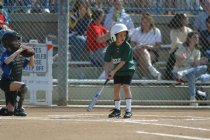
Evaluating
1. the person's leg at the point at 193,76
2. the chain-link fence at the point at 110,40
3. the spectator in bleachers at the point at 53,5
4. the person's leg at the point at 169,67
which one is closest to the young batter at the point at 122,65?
the chain-link fence at the point at 110,40

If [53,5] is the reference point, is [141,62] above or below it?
below

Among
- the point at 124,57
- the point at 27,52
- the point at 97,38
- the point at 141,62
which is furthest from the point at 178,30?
the point at 27,52

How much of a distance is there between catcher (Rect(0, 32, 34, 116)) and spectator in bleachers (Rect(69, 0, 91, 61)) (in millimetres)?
3034

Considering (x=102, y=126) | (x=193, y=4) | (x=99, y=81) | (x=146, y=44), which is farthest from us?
(x=193, y=4)

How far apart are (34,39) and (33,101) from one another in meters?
1.73

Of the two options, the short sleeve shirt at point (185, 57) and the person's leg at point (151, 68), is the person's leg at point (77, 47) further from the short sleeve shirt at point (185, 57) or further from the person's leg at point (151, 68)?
the short sleeve shirt at point (185, 57)

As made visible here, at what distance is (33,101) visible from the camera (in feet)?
45.6

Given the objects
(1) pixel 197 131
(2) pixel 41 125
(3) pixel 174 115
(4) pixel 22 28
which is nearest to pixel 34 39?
(4) pixel 22 28

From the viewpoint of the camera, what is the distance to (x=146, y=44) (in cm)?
1483

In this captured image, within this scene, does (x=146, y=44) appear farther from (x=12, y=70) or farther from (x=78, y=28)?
(x=12, y=70)

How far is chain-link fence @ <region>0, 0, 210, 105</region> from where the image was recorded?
1420 centimetres

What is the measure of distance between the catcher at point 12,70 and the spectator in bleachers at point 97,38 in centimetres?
299

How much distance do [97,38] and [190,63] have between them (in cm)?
201

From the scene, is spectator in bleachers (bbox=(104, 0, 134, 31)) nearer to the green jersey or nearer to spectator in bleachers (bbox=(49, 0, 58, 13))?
spectator in bleachers (bbox=(49, 0, 58, 13))
